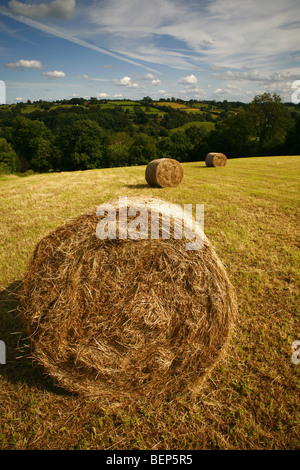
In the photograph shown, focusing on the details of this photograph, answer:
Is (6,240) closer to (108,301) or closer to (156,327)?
(108,301)

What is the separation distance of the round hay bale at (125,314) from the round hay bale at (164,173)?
957 centimetres

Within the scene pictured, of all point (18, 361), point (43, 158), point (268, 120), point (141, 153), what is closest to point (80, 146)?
point (43, 158)

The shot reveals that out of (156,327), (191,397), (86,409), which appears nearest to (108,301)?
(156,327)

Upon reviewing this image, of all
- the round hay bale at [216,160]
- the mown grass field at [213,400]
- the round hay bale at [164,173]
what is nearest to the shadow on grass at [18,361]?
the mown grass field at [213,400]

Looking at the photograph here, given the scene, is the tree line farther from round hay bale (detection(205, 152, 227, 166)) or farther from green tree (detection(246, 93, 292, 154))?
round hay bale (detection(205, 152, 227, 166))

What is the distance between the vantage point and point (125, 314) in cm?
269

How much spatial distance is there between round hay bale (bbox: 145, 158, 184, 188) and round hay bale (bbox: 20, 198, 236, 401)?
9.57 metres

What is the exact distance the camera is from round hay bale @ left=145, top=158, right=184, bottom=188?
39.1ft

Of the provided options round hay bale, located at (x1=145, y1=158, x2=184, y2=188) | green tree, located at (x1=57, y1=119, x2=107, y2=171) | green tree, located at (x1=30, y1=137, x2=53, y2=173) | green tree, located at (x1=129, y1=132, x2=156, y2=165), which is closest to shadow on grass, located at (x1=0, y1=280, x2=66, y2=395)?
round hay bale, located at (x1=145, y1=158, x2=184, y2=188)

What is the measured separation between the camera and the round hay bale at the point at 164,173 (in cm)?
1191

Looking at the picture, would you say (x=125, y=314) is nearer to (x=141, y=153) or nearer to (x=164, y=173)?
(x=164, y=173)

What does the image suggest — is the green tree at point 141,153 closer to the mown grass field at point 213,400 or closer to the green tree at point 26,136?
the green tree at point 26,136

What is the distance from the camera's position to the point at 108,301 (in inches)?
107

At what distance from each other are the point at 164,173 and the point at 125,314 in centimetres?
1016
